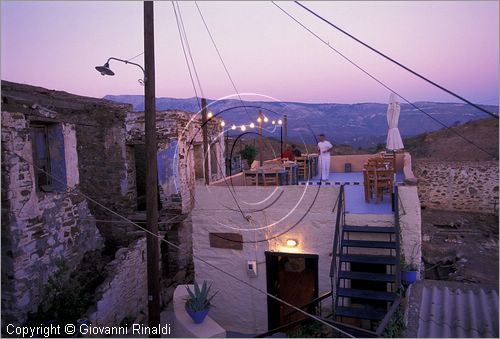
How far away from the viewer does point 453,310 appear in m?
4.62

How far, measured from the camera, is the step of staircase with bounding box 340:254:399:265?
641 centimetres

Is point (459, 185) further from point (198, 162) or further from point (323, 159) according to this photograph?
point (198, 162)

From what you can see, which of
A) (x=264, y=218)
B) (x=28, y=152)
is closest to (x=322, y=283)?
(x=264, y=218)

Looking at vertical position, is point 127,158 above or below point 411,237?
above

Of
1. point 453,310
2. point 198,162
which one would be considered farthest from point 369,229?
point 198,162

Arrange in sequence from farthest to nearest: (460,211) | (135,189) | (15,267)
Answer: (460,211) < (135,189) < (15,267)

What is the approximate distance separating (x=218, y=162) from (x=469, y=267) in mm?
9916

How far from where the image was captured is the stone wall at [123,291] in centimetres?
768

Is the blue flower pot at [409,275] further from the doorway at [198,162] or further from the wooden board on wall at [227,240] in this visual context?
the doorway at [198,162]

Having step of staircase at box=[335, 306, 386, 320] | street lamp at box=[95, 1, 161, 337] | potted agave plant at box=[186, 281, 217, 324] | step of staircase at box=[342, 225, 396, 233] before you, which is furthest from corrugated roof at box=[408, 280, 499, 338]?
street lamp at box=[95, 1, 161, 337]

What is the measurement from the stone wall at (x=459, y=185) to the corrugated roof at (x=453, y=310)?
51.7 feet

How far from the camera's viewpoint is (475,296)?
4.84 metres

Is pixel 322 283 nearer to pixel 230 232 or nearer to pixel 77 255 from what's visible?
pixel 230 232

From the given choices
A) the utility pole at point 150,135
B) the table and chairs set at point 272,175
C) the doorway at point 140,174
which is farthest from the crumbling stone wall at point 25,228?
the doorway at point 140,174
